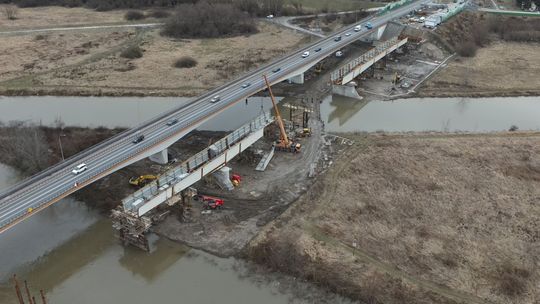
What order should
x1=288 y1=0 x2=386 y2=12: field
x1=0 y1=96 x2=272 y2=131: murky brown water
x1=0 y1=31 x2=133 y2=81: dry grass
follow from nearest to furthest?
x1=0 y1=96 x2=272 y2=131: murky brown water, x1=0 y1=31 x2=133 y2=81: dry grass, x1=288 y1=0 x2=386 y2=12: field

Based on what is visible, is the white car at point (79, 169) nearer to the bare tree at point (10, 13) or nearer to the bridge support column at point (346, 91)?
the bridge support column at point (346, 91)

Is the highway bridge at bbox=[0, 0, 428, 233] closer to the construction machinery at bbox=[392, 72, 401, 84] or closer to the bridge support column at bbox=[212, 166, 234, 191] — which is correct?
the bridge support column at bbox=[212, 166, 234, 191]

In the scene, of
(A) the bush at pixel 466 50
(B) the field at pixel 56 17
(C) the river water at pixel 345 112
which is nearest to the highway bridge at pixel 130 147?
(C) the river water at pixel 345 112

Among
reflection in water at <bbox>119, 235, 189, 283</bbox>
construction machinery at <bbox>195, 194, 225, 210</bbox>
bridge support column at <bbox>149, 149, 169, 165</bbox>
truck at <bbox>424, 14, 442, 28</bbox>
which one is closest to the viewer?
reflection in water at <bbox>119, 235, 189, 283</bbox>

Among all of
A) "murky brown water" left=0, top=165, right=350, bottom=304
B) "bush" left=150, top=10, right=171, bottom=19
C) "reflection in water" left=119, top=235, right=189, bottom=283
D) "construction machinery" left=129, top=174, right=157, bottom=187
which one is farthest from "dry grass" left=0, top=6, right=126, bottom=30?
"reflection in water" left=119, top=235, right=189, bottom=283

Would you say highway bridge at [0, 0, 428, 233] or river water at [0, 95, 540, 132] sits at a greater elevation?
highway bridge at [0, 0, 428, 233]
